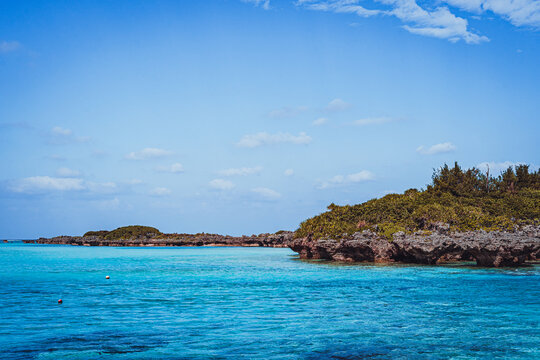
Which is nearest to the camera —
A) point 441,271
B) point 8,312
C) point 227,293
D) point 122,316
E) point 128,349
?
point 128,349

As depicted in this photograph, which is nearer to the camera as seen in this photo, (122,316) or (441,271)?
(122,316)

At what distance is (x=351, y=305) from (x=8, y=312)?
56.5 ft

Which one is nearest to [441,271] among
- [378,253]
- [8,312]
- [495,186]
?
[378,253]

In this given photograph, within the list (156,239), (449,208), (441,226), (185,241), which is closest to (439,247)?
(441,226)

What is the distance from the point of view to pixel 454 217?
5122 cm

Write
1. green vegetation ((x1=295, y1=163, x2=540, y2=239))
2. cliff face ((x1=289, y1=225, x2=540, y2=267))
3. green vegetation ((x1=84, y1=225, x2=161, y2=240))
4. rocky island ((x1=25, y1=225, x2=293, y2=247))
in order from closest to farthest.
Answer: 1. cliff face ((x1=289, y1=225, x2=540, y2=267))
2. green vegetation ((x1=295, y1=163, x2=540, y2=239))
3. rocky island ((x1=25, y1=225, x2=293, y2=247))
4. green vegetation ((x1=84, y1=225, x2=161, y2=240))

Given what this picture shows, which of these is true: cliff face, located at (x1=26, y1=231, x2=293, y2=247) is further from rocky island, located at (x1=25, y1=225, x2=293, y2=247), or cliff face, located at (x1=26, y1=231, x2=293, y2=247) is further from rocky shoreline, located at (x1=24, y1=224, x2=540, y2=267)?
rocky shoreline, located at (x1=24, y1=224, x2=540, y2=267)

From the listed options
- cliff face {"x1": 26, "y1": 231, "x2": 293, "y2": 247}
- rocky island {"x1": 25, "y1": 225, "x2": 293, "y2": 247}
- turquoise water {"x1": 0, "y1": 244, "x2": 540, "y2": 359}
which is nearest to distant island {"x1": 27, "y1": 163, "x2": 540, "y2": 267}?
turquoise water {"x1": 0, "y1": 244, "x2": 540, "y2": 359}

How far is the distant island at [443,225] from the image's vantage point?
144ft

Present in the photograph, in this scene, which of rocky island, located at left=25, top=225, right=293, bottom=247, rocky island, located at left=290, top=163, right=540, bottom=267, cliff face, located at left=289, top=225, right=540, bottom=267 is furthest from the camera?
rocky island, located at left=25, top=225, right=293, bottom=247

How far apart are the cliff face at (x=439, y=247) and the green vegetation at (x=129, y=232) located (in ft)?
464

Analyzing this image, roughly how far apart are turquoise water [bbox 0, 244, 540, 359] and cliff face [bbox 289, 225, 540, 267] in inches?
209

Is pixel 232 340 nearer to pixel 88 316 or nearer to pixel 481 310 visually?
pixel 88 316

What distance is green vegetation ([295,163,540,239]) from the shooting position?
50.7 m
